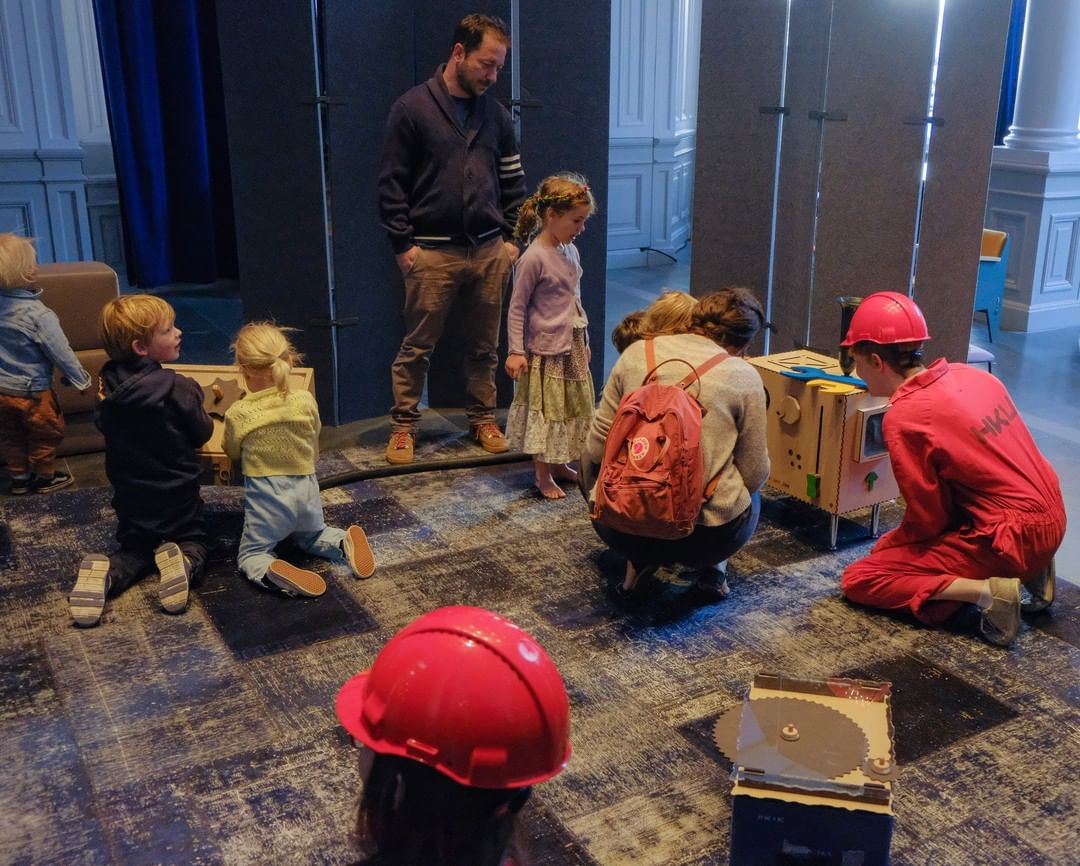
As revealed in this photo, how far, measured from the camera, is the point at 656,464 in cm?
292

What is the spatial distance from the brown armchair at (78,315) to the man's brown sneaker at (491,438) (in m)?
1.46

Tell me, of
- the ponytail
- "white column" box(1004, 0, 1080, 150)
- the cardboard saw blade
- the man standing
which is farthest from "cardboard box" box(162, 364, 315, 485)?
"white column" box(1004, 0, 1080, 150)

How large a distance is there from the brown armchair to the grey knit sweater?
232 centimetres

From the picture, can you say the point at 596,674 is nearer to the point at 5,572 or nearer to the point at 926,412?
the point at 926,412

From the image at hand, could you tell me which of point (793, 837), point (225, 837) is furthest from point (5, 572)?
point (793, 837)

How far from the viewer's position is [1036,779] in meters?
2.48

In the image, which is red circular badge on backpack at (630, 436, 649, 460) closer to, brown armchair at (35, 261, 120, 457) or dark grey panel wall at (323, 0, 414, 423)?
dark grey panel wall at (323, 0, 414, 423)

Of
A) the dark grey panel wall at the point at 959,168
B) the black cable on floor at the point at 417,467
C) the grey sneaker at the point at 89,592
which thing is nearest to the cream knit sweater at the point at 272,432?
the grey sneaker at the point at 89,592

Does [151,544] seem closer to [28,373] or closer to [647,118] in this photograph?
[28,373]

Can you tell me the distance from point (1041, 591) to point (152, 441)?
2527mm

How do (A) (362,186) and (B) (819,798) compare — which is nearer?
(B) (819,798)

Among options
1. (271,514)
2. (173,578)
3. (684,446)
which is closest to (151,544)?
(173,578)

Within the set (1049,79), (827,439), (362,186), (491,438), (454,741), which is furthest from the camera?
(1049,79)

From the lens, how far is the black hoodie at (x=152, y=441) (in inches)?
127
